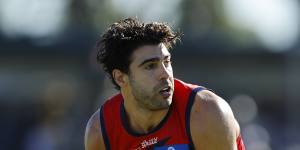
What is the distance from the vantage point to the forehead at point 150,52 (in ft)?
27.9

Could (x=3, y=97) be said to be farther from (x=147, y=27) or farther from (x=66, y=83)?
(x=147, y=27)

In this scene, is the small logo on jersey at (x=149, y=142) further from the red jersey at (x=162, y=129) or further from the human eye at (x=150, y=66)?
the human eye at (x=150, y=66)

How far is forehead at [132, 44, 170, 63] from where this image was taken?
335 inches

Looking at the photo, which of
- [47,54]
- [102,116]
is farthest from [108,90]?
[102,116]

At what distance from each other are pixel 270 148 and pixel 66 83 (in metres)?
6.19

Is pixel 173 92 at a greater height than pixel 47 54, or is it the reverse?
pixel 47 54

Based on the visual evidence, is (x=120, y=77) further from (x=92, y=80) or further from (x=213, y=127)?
(x=92, y=80)

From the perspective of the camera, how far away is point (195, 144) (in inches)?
331

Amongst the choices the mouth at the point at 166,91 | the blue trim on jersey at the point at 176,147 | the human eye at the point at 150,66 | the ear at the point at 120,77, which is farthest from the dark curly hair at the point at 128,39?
the blue trim on jersey at the point at 176,147

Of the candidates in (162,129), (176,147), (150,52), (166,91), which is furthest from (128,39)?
(176,147)

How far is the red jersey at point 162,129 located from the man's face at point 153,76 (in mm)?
136

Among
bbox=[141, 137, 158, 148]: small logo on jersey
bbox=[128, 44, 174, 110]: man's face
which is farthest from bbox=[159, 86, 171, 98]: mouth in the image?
bbox=[141, 137, 158, 148]: small logo on jersey

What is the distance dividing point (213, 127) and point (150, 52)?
77 centimetres

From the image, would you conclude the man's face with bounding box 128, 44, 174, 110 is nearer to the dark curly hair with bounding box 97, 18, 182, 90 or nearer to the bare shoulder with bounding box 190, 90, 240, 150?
the dark curly hair with bounding box 97, 18, 182, 90
